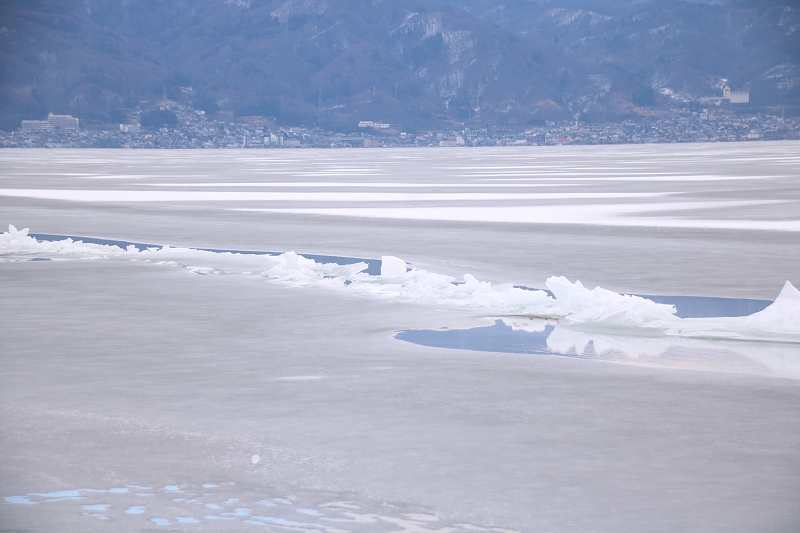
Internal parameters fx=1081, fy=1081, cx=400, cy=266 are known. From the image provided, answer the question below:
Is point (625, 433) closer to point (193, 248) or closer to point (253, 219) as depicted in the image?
point (193, 248)

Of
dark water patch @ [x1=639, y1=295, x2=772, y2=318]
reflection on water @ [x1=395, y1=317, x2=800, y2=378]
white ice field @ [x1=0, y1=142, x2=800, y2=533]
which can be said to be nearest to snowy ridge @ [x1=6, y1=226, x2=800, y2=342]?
white ice field @ [x1=0, y1=142, x2=800, y2=533]

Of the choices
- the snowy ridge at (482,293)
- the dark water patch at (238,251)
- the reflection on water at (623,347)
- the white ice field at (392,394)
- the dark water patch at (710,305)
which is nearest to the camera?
the white ice field at (392,394)

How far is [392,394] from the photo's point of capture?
7672 millimetres

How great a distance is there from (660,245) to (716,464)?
13.0m

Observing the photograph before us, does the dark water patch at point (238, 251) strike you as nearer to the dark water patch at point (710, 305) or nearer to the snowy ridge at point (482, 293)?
the snowy ridge at point (482, 293)

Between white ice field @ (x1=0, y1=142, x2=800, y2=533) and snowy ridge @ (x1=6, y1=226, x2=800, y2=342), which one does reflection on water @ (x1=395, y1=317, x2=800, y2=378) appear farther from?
snowy ridge @ (x1=6, y1=226, x2=800, y2=342)

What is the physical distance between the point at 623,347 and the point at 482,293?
3225 millimetres

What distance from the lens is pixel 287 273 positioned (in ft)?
49.2

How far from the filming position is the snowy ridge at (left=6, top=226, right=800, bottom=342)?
10188mm

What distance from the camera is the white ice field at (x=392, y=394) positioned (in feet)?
17.3

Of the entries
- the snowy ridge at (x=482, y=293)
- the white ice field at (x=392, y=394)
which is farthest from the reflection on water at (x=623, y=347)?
the snowy ridge at (x=482, y=293)

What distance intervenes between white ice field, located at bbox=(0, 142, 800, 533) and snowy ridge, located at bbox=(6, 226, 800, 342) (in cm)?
4

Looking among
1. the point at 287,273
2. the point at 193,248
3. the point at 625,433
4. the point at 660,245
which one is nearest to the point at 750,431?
the point at 625,433

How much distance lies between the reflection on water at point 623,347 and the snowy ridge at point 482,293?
320mm
